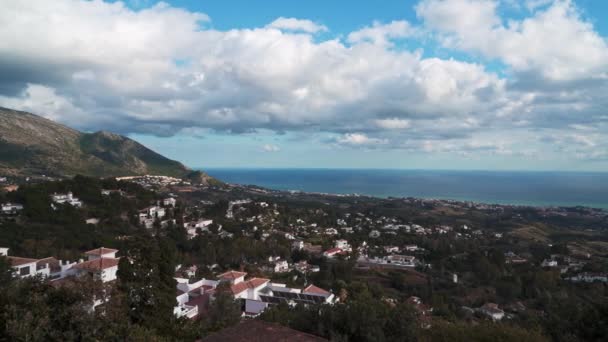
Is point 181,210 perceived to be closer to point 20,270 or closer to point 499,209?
point 20,270

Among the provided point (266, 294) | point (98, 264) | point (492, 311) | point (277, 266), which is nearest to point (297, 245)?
point (277, 266)

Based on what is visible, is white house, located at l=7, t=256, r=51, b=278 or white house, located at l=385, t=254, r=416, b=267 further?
white house, located at l=385, t=254, r=416, b=267

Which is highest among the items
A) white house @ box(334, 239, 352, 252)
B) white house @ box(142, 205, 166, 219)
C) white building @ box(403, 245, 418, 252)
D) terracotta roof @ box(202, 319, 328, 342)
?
terracotta roof @ box(202, 319, 328, 342)

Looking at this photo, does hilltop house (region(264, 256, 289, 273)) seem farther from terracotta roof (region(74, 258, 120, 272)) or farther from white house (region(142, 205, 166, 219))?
terracotta roof (region(74, 258, 120, 272))

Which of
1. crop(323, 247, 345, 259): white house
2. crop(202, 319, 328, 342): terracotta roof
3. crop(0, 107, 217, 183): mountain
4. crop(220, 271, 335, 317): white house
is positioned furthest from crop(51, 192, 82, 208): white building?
crop(0, 107, 217, 183): mountain

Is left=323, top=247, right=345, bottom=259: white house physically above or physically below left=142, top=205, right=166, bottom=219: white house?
below

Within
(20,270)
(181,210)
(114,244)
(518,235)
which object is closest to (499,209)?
(518,235)
